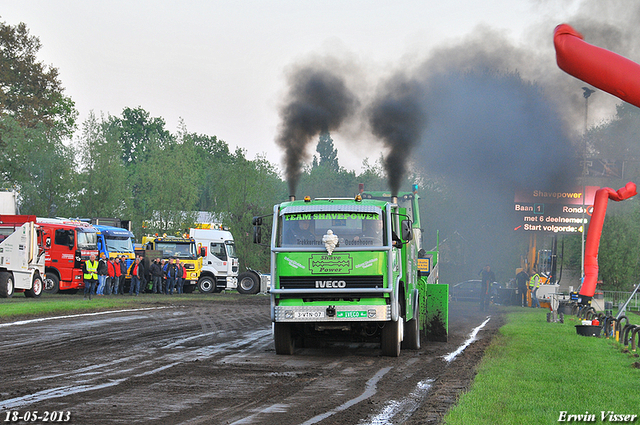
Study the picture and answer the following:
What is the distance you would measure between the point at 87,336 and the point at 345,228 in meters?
7.15

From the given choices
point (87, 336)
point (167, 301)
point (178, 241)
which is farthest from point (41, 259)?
point (87, 336)

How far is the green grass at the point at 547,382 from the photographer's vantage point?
858 cm

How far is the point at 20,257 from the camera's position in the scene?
31688 millimetres

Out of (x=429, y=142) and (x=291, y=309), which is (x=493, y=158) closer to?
(x=429, y=142)

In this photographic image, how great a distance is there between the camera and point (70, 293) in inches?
1548

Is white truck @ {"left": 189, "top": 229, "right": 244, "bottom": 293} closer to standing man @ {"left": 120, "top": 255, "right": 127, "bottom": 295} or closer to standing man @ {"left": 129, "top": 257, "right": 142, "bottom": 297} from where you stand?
standing man @ {"left": 129, "top": 257, "right": 142, "bottom": 297}

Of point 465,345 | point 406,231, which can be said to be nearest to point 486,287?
point 465,345

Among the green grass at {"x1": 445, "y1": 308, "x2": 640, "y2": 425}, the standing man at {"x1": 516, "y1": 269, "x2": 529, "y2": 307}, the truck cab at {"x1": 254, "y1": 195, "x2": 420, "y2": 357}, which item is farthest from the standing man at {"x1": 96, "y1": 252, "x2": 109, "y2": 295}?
the truck cab at {"x1": 254, "y1": 195, "x2": 420, "y2": 357}

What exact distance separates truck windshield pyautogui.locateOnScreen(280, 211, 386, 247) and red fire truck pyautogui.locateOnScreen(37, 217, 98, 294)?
978 inches

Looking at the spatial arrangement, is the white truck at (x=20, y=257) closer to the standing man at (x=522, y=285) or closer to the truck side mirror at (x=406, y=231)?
the truck side mirror at (x=406, y=231)

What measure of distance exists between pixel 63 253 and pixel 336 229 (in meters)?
25.7

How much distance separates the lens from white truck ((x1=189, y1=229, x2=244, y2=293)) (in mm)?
45438

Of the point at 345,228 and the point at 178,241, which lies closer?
the point at 345,228

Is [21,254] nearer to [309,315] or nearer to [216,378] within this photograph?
[309,315]
